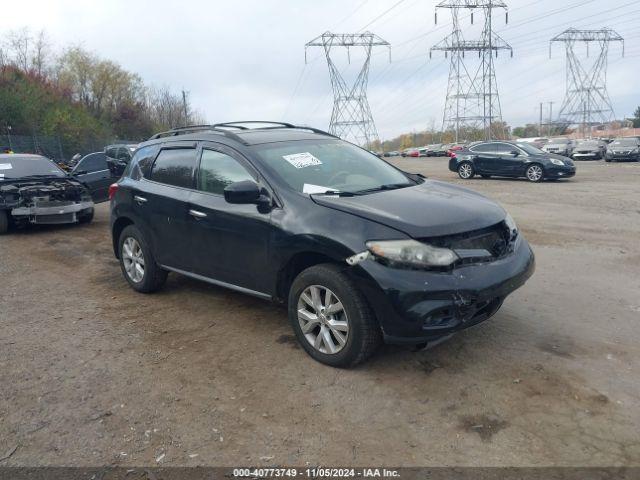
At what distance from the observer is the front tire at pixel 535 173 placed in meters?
17.8

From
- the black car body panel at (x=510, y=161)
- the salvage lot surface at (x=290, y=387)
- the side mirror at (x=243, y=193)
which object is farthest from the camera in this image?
the black car body panel at (x=510, y=161)

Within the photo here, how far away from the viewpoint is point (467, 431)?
3.02 metres

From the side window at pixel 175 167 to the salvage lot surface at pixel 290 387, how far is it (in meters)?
1.27

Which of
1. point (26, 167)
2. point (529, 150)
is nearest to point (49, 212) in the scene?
point (26, 167)

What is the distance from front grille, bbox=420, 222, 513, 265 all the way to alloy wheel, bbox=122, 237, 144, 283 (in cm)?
344

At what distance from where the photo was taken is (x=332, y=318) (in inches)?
148

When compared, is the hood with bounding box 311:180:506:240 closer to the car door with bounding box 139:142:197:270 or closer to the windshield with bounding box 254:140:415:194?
the windshield with bounding box 254:140:415:194

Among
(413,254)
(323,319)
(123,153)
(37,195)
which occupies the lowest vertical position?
(323,319)

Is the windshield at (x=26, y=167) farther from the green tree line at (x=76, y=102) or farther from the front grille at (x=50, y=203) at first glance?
the green tree line at (x=76, y=102)

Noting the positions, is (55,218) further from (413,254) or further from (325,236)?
(413,254)

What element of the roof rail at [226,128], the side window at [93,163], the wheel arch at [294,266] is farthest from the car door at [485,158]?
the wheel arch at [294,266]

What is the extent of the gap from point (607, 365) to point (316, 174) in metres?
2.67

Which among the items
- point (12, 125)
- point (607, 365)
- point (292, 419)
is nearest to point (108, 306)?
point (292, 419)

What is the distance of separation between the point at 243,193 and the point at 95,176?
8722 millimetres
